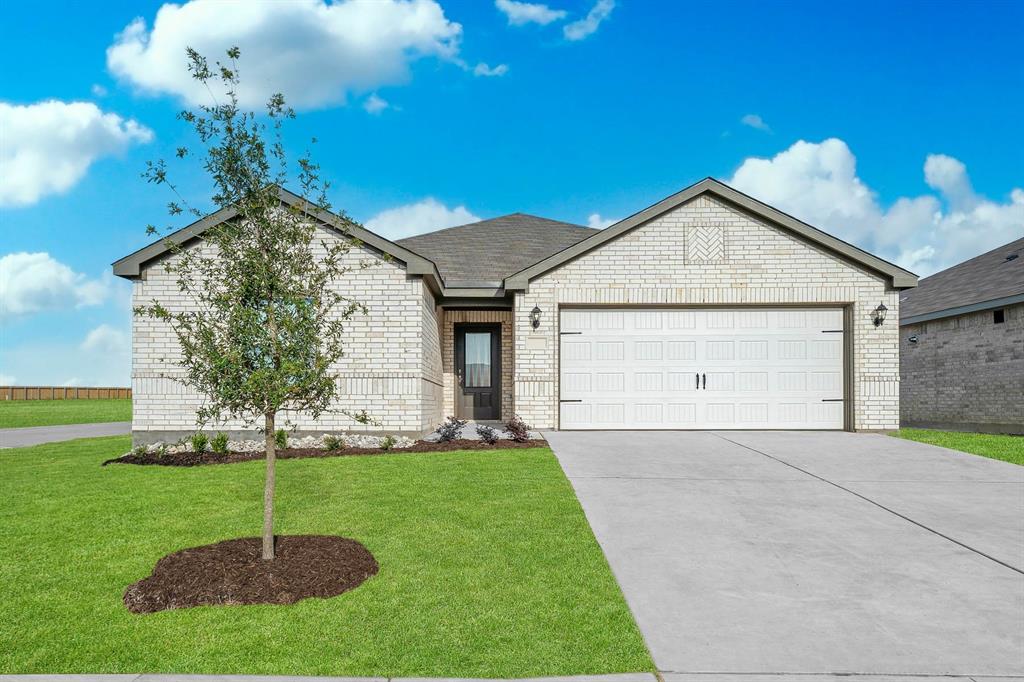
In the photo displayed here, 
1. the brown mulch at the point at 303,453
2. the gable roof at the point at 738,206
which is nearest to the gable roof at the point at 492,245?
the gable roof at the point at 738,206

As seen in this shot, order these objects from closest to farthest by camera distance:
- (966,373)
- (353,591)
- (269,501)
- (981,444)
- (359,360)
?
(353,591)
(269,501)
(359,360)
(981,444)
(966,373)

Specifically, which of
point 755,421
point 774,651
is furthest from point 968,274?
point 774,651

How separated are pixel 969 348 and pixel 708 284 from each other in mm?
10320

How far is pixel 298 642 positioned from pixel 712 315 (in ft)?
41.8

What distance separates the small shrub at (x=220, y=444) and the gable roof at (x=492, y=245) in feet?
22.1

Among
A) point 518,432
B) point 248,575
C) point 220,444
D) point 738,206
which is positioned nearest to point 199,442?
point 220,444

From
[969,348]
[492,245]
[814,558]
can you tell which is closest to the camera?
[814,558]

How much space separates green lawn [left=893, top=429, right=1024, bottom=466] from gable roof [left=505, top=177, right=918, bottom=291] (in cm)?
344

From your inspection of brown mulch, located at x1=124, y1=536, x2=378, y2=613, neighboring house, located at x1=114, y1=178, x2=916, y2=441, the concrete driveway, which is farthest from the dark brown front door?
brown mulch, located at x1=124, y1=536, x2=378, y2=613

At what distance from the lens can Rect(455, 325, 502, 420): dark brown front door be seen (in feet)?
62.0

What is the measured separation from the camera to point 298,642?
14.9 feet

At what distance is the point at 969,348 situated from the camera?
65.4 feet

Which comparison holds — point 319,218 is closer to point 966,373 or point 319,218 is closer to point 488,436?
point 488,436

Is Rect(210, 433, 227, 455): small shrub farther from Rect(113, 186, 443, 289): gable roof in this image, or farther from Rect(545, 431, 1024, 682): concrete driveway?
Rect(545, 431, 1024, 682): concrete driveway
